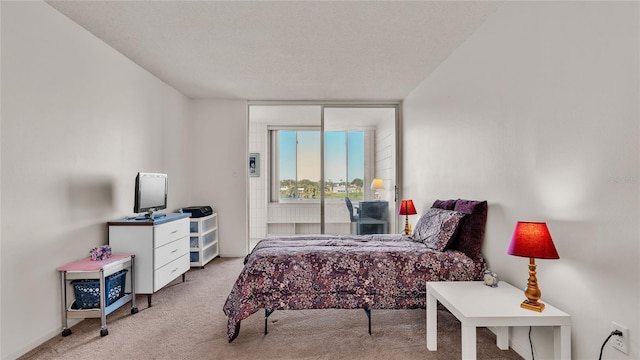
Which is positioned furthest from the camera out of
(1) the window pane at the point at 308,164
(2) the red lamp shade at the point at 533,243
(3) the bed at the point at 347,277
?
(1) the window pane at the point at 308,164

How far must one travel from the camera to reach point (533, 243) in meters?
1.66

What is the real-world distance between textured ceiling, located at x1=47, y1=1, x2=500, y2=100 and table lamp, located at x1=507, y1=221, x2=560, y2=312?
177cm

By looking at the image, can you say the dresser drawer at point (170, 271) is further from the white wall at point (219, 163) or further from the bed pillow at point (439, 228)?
the bed pillow at point (439, 228)

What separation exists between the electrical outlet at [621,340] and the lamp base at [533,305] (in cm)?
30

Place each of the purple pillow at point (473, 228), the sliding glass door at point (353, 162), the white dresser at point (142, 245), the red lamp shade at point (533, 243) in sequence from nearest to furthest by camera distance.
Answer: the red lamp shade at point (533, 243) < the purple pillow at point (473, 228) < the white dresser at point (142, 245) < the sliding glass door at point (353, 162)

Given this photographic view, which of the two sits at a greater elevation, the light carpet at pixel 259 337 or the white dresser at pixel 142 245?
the white dresser at pixel 142 245

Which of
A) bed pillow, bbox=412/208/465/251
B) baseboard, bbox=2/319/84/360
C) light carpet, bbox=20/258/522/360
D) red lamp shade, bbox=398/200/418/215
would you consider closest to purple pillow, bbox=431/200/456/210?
bed pillow, bbox=412/208/465/251

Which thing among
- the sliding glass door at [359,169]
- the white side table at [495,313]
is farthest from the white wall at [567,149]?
the sliding glass door at [359,169]

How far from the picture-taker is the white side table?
1655 mm

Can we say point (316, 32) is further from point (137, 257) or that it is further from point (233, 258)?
point (233, 258)

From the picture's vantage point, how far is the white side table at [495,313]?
5.43ft

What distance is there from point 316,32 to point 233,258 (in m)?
3.72

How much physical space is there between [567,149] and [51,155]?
3.64 meters

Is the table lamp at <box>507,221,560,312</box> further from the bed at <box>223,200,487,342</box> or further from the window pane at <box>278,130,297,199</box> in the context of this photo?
the window pane at <box>278,130,297,199</box>
